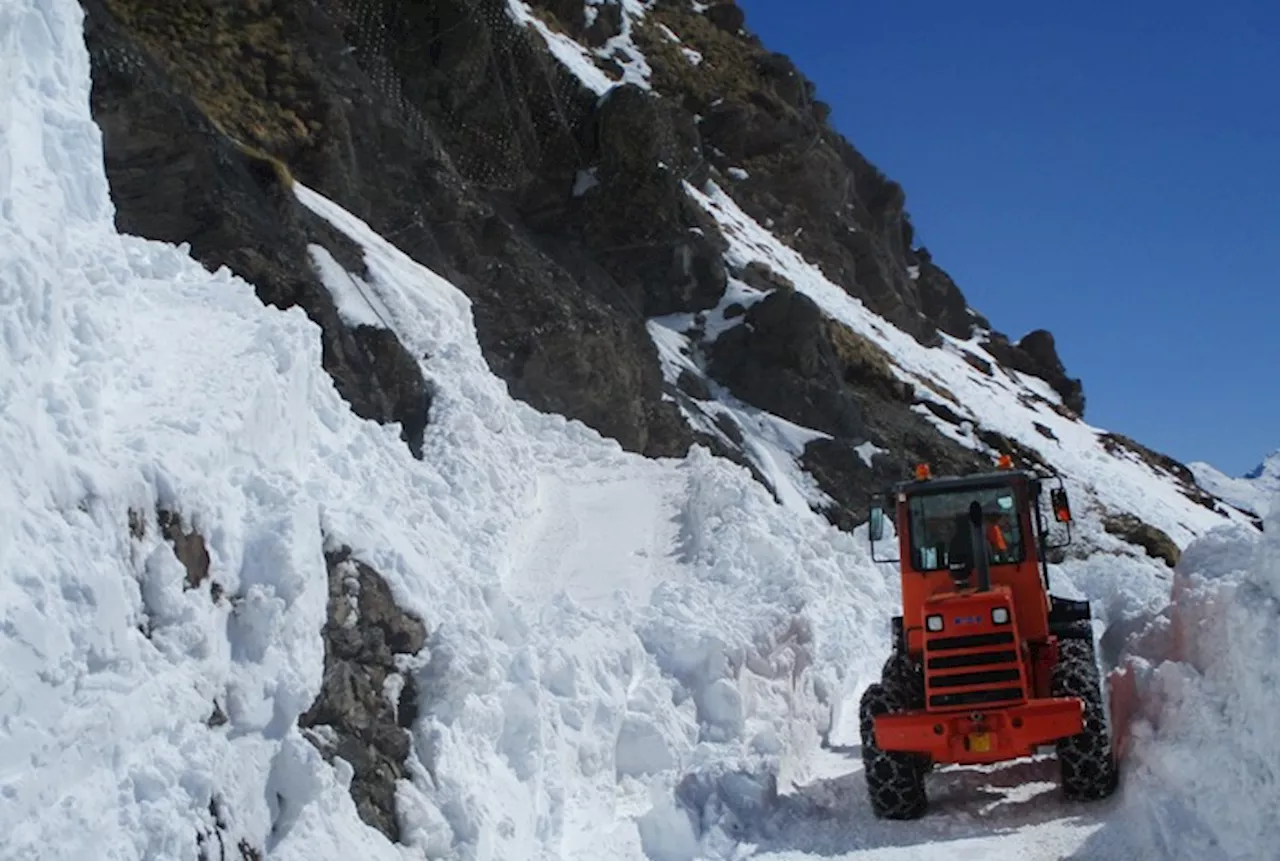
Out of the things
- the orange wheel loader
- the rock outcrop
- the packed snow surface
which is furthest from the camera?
the orange wheel loader

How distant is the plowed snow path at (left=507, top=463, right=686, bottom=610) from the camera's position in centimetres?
1544

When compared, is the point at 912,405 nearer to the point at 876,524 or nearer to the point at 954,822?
the point at 876,524

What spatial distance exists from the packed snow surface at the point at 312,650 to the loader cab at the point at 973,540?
1020mm

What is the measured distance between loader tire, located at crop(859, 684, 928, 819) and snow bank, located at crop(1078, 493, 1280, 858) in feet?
5.22

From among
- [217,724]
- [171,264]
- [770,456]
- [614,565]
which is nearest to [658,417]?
[770,456]

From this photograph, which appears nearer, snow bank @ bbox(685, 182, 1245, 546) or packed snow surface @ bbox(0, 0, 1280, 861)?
packed snow surface @ bbox(0, 0, 1280, 861)

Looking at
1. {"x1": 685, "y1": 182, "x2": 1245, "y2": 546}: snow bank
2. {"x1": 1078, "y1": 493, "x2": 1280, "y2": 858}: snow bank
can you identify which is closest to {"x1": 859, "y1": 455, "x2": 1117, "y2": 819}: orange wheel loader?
{"x1": 1078, "y1": 493, "x2": 1280, "y2": 858}: snow bank

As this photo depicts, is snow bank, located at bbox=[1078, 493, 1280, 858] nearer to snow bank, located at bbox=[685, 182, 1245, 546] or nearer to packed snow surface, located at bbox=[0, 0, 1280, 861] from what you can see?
packed snow surface, located at bbox=[0, 0, 1280, 861]

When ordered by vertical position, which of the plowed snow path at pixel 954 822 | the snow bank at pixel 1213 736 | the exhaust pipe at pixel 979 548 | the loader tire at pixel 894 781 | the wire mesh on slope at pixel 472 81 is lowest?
the plowed snow path at pixel 954 822

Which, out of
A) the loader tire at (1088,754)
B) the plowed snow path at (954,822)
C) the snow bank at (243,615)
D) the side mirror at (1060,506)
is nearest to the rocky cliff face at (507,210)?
the snow bank at (243,615)

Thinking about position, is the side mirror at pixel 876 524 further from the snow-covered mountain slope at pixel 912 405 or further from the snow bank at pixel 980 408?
the snow bank at pixel 980 408

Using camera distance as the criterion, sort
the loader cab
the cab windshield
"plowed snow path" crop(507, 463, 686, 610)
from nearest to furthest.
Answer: the loader cab, the cab windshield, "plowed snow path" crop(507, 463, 686, 610)

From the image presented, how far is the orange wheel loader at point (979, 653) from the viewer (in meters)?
10.3

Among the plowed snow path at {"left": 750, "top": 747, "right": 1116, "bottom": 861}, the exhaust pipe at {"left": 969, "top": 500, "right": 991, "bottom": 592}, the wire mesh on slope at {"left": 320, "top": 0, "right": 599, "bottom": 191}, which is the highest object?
the wire mesh on slope at {"left": 320, "top": 0, "right": 599, "bottom": 191}
